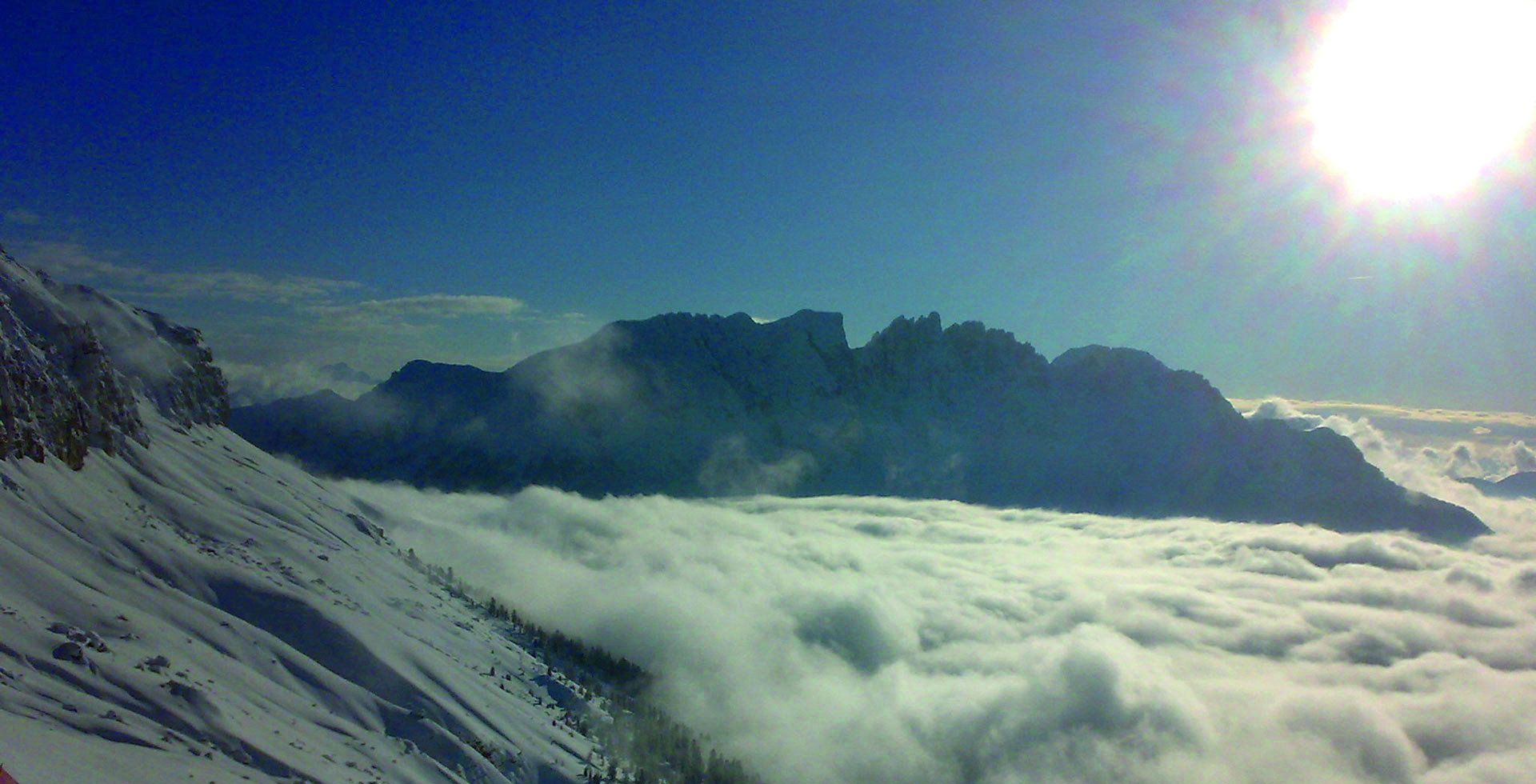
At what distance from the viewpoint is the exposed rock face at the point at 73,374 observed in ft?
170

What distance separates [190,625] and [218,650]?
2462mm

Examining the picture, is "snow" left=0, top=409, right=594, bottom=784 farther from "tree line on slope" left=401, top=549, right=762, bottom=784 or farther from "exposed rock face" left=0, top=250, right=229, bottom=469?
"tree line on slope" left=401, top=549, right=762, bottom=784

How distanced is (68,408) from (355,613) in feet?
80.9

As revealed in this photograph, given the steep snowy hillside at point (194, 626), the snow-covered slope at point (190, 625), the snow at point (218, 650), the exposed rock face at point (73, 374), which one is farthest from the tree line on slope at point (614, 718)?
the exposed rock face at point (73, 374)

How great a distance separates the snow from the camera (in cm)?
3288

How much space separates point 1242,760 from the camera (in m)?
126

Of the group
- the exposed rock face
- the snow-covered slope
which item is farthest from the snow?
the exposed rock face

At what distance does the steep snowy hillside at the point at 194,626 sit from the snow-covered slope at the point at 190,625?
0.54ft

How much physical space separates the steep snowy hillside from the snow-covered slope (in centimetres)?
17

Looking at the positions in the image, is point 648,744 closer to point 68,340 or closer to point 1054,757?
point 68,340

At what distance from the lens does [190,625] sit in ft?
151

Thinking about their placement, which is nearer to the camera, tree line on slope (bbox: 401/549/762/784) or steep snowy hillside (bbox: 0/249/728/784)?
steep snowy hillside (bbox: 0/249/728/784)

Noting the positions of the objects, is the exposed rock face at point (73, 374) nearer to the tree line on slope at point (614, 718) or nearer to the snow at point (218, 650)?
the snow at point (218, 650)

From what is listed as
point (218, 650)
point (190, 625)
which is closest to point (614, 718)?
point (218, 650)
